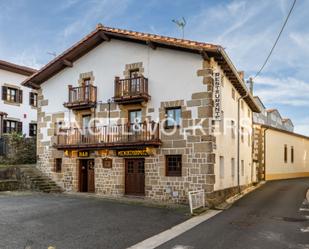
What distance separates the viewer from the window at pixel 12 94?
1077 inches

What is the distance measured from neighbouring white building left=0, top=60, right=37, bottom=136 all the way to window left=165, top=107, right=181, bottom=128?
16.5 metres

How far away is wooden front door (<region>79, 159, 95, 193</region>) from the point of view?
18719mm

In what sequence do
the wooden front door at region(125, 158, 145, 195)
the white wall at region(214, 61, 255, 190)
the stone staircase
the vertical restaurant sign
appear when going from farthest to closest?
the stone staircase < the wooden front door at region(125, 158, 145, 195) < the white wall at region(214, 61, 255, 190) < the vertical restaurant sign

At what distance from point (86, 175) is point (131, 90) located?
5.85 metres

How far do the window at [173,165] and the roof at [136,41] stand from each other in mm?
4929

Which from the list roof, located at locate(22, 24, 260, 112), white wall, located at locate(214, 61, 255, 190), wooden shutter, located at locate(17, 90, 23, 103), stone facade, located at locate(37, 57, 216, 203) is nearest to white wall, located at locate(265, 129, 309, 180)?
white wall, located at locate(214, 61, 255, 190)

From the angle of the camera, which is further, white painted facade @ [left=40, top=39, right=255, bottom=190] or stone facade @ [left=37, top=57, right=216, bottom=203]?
white painted facade @ [left=40, top=39, right=255, bottom=190]

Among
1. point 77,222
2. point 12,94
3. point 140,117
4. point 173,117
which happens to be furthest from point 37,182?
point 12,94

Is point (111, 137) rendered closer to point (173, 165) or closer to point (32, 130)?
point (173, 165)

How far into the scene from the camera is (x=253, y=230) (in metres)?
10.0

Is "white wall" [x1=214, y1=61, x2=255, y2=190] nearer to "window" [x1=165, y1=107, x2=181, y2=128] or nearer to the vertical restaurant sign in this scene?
the vertical restaurant sign

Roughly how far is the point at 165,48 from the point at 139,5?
237 centimetres

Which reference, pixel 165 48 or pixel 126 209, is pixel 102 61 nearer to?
pixel 165 48

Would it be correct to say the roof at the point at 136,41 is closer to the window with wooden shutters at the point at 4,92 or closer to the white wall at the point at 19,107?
the window with wooden shutters at the point at 4,92
